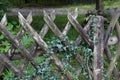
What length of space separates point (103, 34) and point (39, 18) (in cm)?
933

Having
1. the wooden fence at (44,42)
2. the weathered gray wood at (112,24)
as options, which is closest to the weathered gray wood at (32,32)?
the wooden fence at (44,42)

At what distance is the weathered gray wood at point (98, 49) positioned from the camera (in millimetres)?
4262

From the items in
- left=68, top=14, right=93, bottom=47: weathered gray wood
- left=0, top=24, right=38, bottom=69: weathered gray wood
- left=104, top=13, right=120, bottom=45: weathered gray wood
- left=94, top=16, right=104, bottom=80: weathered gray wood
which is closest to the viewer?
left=0, top=24, right=38, bottom=69: weathered gray wood

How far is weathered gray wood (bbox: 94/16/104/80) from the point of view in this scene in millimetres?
4262

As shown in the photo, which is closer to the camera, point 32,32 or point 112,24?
point 32,32

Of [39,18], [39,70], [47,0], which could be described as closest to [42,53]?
[39,70]

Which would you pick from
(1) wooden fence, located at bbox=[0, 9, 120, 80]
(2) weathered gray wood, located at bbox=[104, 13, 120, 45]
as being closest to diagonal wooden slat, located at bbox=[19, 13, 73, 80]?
(1) wooden fence, located at bbox=[0, 9, 120, 80]

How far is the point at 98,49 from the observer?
14.1 feet

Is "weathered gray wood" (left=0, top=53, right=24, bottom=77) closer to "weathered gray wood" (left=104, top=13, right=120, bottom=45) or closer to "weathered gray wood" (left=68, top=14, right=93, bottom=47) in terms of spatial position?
"weathered gray wood" (left=68, top=14, right=93, bottom=47)

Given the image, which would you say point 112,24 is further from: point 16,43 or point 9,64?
point 9,64

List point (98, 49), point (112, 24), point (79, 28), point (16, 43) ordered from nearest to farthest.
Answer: point (16, 43) < point (98, 49) < point (79, 28) < point (112, 24)

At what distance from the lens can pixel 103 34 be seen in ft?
14.5

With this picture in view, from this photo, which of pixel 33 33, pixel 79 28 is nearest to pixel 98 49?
pixel 79 28

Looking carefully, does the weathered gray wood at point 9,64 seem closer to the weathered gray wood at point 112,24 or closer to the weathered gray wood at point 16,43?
the weathered gray wood at point 16,43
